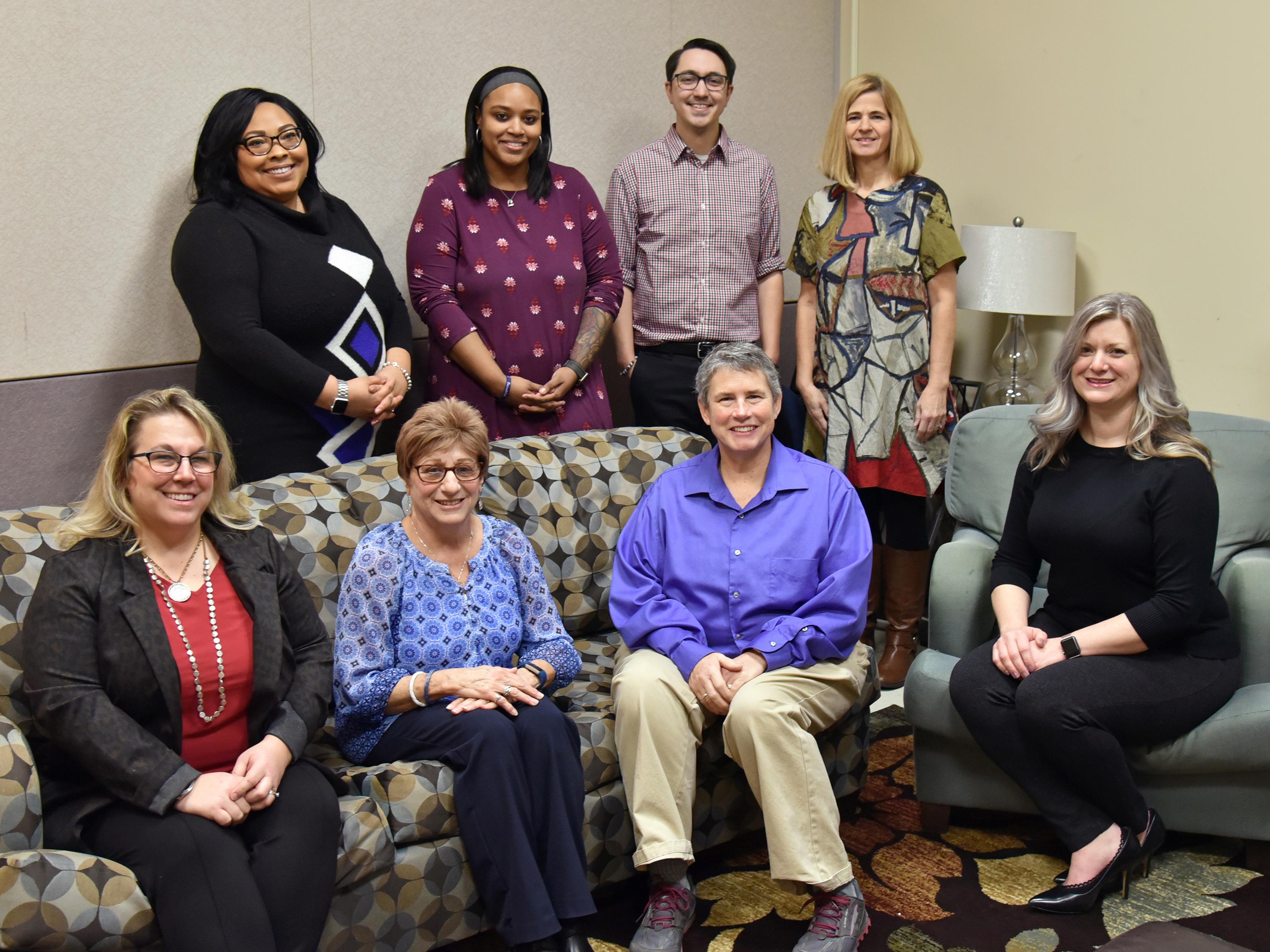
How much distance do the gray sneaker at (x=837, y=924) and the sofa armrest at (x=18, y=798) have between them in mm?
1361

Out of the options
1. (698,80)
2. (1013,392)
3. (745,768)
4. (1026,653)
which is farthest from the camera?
(1013,392)

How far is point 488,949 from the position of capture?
236 centimetres

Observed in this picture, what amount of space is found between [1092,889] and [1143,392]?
1.03m

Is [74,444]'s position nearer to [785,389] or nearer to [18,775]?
[18,775]

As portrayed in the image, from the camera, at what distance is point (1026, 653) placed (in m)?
2.53

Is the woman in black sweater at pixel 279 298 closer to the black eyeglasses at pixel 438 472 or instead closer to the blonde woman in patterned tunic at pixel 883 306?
the black eyeglasses at pixel 438 472

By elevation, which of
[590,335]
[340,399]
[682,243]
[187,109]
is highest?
[187,109]

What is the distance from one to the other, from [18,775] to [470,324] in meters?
1.59

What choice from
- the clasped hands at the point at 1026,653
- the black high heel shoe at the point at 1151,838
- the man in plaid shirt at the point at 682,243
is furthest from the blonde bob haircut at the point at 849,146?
the black high heel shoe at the point at 1151,838

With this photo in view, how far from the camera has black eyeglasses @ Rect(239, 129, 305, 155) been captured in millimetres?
2729

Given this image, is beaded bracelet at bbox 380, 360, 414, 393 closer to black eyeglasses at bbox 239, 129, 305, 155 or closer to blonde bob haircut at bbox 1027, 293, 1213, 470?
black eyeglasses at bbox 239, 129, 305, 155

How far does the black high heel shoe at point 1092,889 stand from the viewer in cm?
241

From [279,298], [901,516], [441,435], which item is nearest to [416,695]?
[441,435]

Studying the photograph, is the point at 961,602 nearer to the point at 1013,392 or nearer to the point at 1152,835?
the point at 1152,835
